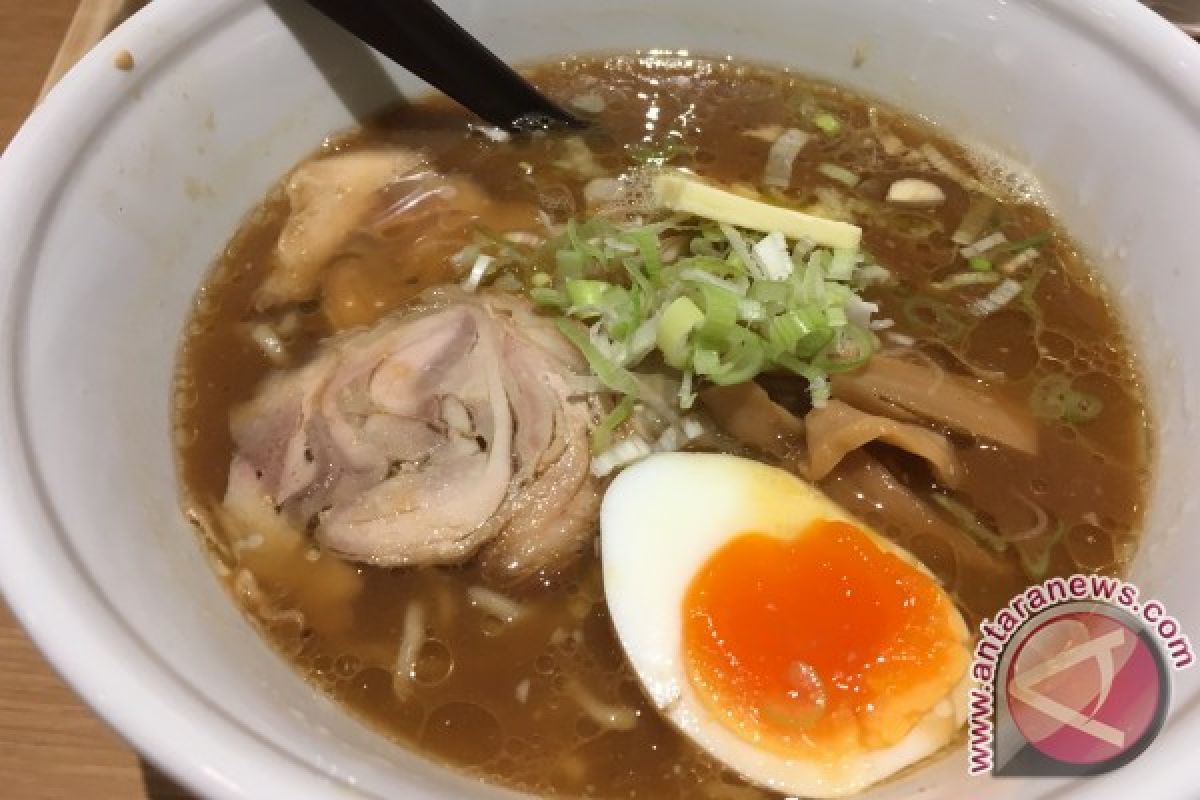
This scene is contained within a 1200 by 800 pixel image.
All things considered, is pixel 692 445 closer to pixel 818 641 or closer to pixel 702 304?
pixel 702 304

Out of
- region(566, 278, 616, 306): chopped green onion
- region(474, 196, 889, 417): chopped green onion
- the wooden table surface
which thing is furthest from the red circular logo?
the wooden table surface

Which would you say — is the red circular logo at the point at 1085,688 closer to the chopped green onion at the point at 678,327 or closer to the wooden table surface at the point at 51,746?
the chopped green onion at the point at 678,327

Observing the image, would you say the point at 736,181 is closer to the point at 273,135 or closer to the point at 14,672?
the point at 273,135

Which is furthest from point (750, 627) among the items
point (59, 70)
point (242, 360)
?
point (59, 70)

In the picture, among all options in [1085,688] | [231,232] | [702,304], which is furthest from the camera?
[231,232]

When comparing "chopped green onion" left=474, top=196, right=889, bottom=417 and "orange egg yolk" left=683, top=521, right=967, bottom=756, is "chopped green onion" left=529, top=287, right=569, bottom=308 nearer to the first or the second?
"chopped green onion" left=474, top=196, right=889, bottom=417

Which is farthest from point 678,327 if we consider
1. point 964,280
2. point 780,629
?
point 964,280
